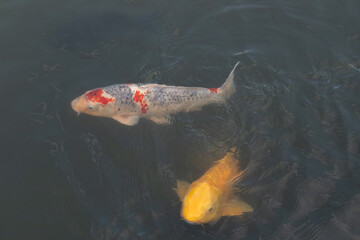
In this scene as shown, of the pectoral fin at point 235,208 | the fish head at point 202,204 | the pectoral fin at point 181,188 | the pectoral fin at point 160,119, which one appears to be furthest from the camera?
the pectoral fin at point 160,119

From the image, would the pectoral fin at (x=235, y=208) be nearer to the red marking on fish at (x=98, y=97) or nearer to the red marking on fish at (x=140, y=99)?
the red marking on fish at (x=140, y=99)

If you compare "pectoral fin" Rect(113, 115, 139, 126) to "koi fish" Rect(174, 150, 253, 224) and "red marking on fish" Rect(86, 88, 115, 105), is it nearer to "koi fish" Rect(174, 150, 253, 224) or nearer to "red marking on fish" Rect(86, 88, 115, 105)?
"red marking on fish" Rect(86, 88, 115, 105)

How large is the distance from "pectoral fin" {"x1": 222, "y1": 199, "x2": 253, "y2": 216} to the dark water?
0.34 feet

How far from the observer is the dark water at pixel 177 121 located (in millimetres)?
5723

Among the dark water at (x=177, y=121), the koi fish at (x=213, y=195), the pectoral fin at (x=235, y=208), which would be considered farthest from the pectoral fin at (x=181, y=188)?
the pectoral fin at (x=235, y=208)

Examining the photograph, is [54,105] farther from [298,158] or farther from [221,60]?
[298,158]

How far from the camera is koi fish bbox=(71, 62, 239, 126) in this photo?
23.1ft

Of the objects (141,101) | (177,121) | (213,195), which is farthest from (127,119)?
(213,195)

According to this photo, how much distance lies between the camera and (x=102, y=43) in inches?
339

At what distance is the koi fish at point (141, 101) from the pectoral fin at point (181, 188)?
1499mm

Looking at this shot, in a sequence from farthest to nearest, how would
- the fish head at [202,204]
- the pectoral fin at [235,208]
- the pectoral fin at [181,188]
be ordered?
the pectoral fin at [181,188] < the pectoral fin at [235,208] < the fish head at [202,204]

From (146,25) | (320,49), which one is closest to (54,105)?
(146,25)

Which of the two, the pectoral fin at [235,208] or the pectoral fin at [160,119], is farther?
the pectoral fin at [160,119]

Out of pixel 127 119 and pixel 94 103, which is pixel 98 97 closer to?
pixel 94 103
